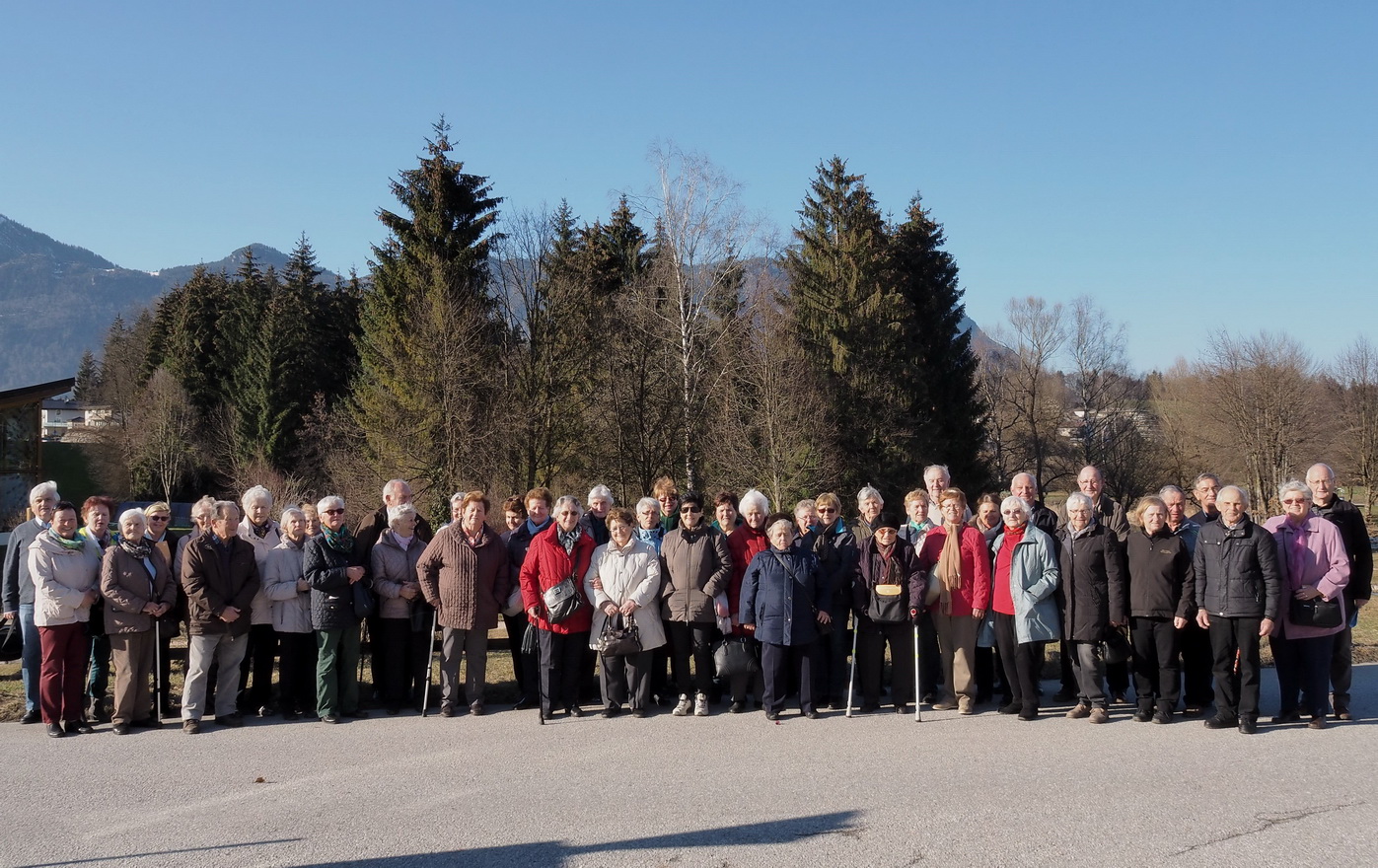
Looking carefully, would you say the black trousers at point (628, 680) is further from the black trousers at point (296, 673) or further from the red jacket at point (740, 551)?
the black trousers at point (296, 673)

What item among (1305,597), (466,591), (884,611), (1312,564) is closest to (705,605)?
(884,611)

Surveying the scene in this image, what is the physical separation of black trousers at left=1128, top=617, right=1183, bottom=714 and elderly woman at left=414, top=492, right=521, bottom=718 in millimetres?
5531

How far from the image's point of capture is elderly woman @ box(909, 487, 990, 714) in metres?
8.66

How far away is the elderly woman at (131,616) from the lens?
7992 millimetres

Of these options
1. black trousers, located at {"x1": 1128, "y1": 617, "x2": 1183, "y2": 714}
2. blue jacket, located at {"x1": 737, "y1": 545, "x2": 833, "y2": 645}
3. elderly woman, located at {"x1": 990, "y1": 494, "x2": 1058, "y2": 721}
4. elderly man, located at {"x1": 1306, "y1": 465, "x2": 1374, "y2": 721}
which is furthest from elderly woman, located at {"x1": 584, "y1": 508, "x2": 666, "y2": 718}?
elderly man, located at {"x1": 1306, "y1": 465, "x2": 1374, "y2": 721}

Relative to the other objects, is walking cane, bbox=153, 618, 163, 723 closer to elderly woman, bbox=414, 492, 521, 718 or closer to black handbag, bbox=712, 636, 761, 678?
elderly woman, bbox=414, 492, 521, 718

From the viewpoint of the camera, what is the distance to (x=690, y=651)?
9008 mm

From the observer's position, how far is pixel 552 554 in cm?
874

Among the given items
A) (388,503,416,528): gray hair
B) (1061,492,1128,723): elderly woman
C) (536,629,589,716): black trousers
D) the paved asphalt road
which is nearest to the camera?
the paved asphalt road

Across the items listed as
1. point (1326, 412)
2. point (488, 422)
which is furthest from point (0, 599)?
point (1326, 412)

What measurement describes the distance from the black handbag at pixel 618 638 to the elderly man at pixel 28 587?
481cm

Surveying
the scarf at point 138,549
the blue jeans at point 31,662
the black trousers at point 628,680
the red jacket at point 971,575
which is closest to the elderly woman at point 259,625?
the scarf at point 138,549

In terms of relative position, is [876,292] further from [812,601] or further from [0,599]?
[0,599]

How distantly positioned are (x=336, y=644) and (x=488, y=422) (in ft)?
71.6
